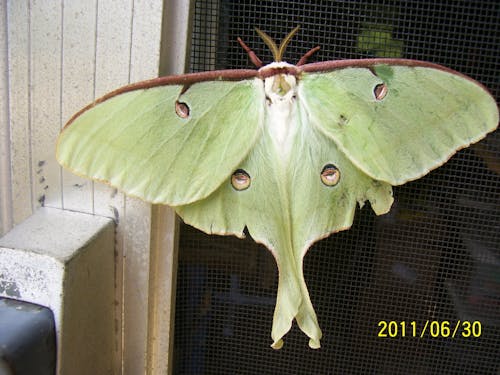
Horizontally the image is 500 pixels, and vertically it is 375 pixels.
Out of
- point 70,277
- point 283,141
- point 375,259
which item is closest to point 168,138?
point 283,141

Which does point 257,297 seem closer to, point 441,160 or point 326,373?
point 326,373

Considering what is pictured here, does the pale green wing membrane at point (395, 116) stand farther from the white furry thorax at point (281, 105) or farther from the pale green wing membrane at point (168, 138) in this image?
the pale green wing membrane at point (168, 138)

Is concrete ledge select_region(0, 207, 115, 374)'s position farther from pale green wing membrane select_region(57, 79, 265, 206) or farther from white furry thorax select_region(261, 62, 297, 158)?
white furry thorax select_region(261, 62, 297, 158)

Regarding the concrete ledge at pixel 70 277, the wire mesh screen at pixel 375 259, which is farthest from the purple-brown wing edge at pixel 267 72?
the concrete ledge at pixel 70 277

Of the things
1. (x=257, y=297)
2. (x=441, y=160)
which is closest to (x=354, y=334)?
(x=257, y=297)

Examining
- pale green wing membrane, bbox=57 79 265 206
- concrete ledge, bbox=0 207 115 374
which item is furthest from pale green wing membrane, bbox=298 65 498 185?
concrete ledge, bbox=0 207 115 374

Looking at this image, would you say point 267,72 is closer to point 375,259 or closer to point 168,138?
point 168,138

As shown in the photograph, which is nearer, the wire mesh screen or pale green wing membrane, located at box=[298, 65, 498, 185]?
pale green wing membrane, located at box=[298, 65, 498, 185]
